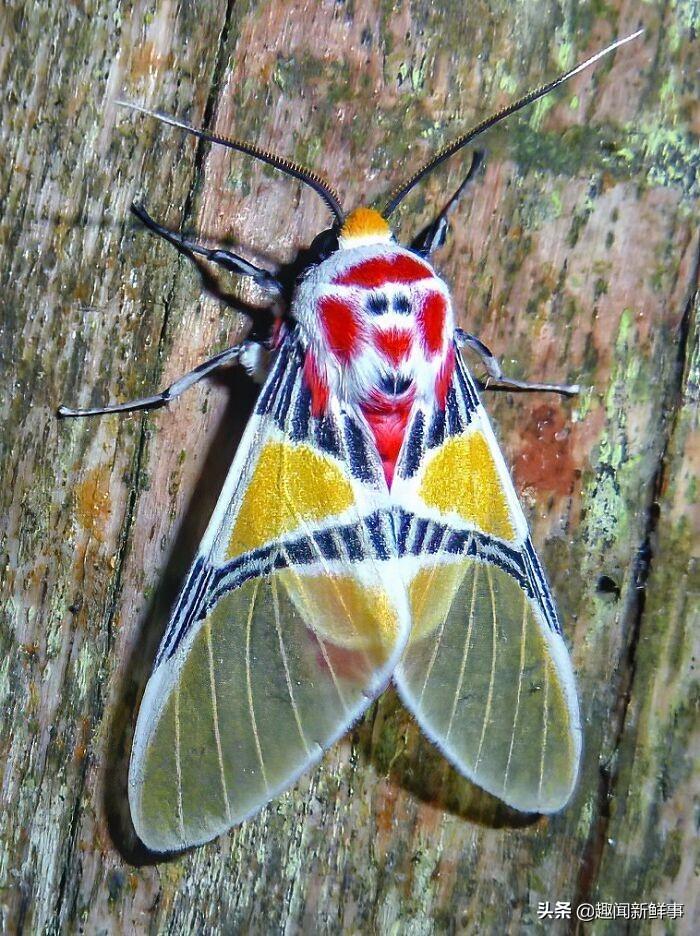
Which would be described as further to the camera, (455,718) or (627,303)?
(627,303)

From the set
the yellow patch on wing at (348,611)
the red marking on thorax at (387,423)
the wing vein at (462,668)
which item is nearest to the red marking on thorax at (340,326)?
the red marking on thorax at (387,423)

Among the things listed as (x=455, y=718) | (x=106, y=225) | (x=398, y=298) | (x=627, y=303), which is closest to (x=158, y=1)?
(x=106, y=225)

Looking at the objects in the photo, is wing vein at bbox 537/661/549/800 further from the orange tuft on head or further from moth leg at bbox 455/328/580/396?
the orange tuft on head

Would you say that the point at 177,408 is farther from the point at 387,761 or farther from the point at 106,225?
the point at 387,761

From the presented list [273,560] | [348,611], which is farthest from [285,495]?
[348,611]

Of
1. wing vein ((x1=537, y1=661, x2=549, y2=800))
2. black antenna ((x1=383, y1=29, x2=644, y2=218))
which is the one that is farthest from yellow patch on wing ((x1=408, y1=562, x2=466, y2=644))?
black antenna ((x1=383, y1=29, x2=644, y2=218))

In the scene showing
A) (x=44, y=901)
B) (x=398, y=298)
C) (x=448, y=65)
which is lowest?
(x=44, y=901)

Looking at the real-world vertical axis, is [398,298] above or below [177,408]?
above

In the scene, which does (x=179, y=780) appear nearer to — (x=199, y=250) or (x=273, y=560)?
(x=273, y=560)
